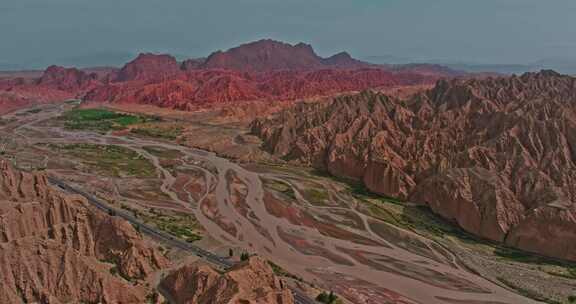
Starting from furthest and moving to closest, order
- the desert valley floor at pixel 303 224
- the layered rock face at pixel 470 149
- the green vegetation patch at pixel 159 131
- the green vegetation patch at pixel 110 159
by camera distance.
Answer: the green vegetation patch at pixel 159 131, the green vegetation patch at pixel 110 159, the layered rock face at pixel 470 149, the desert valley floor at pixel 303 224

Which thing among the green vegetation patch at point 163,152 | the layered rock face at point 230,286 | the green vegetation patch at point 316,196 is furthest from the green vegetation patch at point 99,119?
the layered rock face at point 230,286

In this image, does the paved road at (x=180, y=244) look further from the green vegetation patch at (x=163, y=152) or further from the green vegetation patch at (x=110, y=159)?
the green vegetation patch at (x=163, y=152)

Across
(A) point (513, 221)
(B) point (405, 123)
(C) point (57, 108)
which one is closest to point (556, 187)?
(A) point (513, 221)

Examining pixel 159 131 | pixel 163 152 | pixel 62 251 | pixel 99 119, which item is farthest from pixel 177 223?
pixel 99 119

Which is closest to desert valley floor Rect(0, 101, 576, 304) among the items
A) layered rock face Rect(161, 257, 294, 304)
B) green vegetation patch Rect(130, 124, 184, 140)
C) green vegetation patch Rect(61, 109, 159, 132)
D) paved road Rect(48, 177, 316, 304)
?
paved road Rect(48, 177, 316, 304)

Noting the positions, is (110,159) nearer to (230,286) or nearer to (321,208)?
(321,208)

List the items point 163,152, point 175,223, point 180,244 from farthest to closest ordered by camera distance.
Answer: point 163,152
point 175,223
point 180,244
